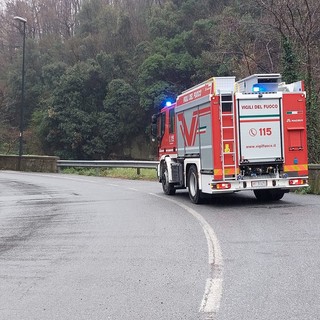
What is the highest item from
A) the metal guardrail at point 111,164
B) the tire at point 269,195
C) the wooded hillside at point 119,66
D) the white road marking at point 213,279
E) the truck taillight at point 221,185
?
the wooded hillside at point 119,66

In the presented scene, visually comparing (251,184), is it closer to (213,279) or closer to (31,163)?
(213,279)

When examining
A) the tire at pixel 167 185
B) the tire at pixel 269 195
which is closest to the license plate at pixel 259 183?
the tire at pixel 269 195

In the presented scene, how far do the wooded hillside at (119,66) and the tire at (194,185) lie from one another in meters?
15.1

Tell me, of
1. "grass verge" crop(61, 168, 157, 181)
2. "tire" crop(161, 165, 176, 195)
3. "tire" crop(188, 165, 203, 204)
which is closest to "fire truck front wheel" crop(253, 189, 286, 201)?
"tire" crop(188, 165, 203, 204)

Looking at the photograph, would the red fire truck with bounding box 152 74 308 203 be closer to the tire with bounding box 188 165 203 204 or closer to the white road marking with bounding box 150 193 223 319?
the tire with bounding box 188 165 203 204

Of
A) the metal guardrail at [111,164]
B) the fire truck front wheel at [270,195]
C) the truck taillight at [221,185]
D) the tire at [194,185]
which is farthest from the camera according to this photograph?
the metal guardrail at [111,164]

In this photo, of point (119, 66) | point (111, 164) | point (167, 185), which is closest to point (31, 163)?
point (111, 164)

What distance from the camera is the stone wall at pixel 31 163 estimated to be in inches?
1305

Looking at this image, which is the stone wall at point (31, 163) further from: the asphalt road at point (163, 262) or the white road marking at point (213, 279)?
the white road marking at point (213, 279)

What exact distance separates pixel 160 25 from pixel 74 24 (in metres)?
20.7

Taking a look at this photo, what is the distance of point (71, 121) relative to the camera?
44438 mm

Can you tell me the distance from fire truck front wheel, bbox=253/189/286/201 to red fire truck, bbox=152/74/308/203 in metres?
0.80

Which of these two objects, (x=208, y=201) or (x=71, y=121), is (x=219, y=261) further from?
(x=71, y=121)

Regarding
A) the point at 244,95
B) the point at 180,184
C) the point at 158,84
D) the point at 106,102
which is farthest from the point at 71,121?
the point at 244,95
